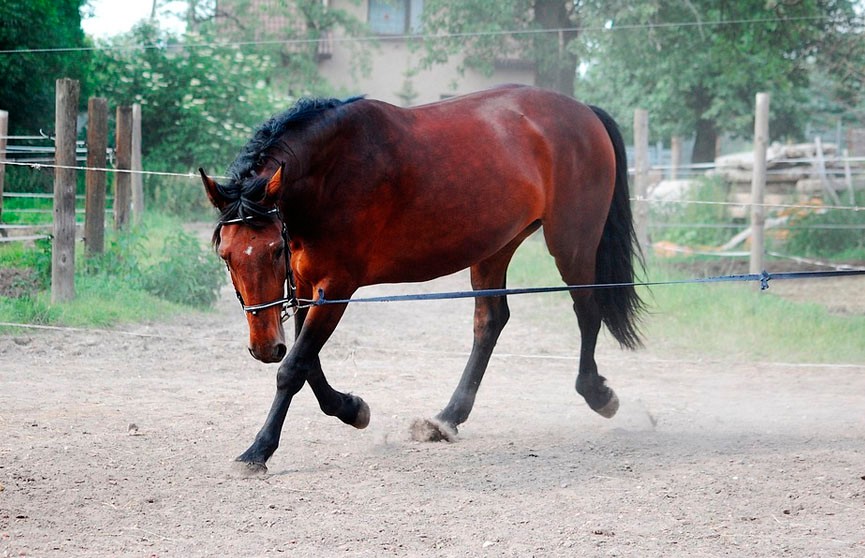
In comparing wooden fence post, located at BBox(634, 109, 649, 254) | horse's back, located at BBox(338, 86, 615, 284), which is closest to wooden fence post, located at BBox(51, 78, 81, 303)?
horse's back, located at BBox(338, 86, 615, 284)

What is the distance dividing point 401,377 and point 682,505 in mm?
3141

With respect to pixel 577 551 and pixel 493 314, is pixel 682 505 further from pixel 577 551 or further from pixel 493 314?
pixel 493 314

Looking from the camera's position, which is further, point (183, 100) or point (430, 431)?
point (183, 100)

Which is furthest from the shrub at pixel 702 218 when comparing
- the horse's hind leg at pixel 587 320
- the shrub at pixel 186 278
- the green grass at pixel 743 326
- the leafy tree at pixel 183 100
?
the horse's hind leg at pixel 587 320

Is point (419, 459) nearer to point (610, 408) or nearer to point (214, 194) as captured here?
point (610, 408)

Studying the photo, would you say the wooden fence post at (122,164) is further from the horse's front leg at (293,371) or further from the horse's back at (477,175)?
the horse's front leg at (293,371)

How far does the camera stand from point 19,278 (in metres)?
8.73

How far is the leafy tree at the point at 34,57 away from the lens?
450 inches

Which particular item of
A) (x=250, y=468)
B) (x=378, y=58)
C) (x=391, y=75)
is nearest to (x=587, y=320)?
(x=250, y=468)

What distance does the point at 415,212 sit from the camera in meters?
4.84

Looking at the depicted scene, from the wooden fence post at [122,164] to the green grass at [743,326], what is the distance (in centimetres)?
474

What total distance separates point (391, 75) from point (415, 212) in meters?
18.6

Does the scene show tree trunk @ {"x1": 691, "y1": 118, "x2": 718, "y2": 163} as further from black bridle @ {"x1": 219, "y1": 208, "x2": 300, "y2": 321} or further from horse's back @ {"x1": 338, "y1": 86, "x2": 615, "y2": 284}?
black bridle @ {"x1": 219, "y1": 208, "x2": 300, "y2": 321}

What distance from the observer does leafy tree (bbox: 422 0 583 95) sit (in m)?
15.7
